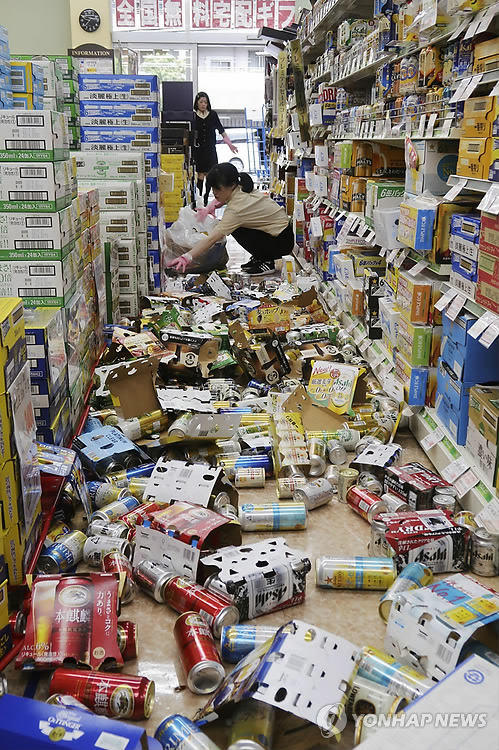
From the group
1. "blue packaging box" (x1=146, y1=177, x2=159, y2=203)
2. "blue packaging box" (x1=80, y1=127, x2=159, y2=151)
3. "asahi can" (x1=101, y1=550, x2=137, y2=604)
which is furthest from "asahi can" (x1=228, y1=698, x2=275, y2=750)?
"blue packaging box" (x1=80, y1=127, x2=159, y2=151)

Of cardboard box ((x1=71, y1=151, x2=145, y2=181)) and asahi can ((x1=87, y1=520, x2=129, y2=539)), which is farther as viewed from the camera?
cardboard box ((x1=71, y1=151, x2=145, y2=181))

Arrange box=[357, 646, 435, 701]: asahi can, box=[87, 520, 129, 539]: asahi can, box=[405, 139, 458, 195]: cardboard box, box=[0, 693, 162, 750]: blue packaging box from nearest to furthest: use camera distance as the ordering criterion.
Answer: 1. box=[0, 693, 162, 750]: blue packaging box
2. box=[357, 646, 435, 701]: asahi can
3. box=[87, 520, 129, 539]: asahi can
4. box=[405, 139, 458, 195]: cardboard box

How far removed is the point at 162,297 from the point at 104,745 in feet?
15.3

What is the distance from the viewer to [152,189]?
6316mm

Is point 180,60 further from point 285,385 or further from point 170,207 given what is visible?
point 285,385

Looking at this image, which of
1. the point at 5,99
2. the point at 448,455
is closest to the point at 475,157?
the point at 448,455

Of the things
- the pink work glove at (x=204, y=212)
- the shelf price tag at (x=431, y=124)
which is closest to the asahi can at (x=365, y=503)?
the shelf price tag at (x=431, y=124)

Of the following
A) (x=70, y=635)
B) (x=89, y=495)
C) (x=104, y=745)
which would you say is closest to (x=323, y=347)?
(x=89, y=495)

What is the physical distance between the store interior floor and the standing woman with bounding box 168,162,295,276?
14.8ft

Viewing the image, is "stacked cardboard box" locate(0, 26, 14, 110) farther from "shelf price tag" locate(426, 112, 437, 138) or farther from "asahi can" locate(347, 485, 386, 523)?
"asahi can" locate(347, 485, 386, 523)

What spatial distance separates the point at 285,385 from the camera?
394 cm

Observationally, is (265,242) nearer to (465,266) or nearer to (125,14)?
(465,266)

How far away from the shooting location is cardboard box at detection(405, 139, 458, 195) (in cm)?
328

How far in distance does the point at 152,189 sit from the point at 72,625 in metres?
5.02
